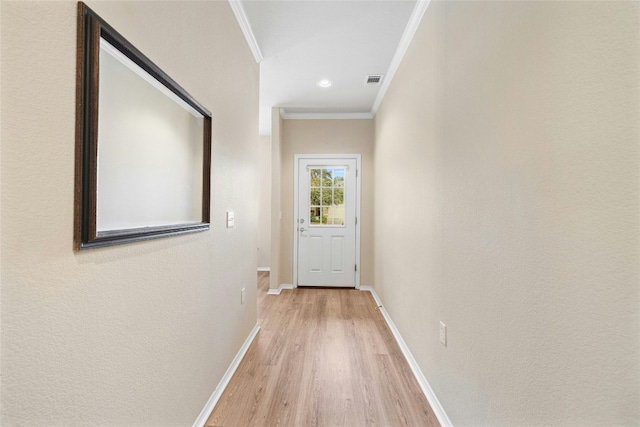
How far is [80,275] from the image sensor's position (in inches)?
29.2

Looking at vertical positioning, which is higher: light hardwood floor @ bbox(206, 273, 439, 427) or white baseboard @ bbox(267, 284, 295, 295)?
white baseboard @ bbox(267, 284, 295, 295)

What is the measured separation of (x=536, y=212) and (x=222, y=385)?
6.10 ft

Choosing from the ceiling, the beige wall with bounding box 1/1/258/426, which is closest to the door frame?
the ceiling

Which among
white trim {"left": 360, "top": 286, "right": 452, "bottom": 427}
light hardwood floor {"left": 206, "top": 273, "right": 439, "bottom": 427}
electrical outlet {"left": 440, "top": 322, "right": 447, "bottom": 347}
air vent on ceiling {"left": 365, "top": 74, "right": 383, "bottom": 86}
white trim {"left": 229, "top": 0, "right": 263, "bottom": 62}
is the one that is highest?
air vent on ceiling {"left": 365, "top": 74, "right": 383, "bottom": 86}

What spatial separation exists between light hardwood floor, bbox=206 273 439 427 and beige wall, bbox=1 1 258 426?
1.09 ft

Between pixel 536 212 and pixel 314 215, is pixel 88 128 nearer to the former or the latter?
pixel 536 212

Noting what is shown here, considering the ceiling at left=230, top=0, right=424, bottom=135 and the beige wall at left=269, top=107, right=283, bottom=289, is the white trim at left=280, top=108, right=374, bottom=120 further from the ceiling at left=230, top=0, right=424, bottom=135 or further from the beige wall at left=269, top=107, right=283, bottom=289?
the ceiling at left=230, top=0, right=424, bottom=135

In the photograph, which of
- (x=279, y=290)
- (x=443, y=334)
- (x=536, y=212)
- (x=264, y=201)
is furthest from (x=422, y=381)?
(x=264, y=201)

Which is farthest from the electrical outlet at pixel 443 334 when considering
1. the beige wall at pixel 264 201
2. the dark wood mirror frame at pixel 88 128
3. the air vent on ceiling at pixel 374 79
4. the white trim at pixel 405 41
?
the beige wall at pixel 264 201

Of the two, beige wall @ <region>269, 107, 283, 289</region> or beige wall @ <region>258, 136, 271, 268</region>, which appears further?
beige wall @ <region>258, 136, 271, 268</region>

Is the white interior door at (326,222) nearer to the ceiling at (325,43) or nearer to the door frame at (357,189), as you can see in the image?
the door frame at (357,189)

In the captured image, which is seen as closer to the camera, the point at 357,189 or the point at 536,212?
the point at 536,212

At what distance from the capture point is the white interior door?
164 inches

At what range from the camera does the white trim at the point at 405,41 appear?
6.21 feet
